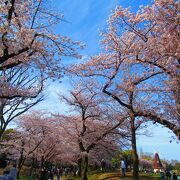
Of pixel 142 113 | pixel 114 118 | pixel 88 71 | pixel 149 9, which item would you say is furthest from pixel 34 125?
pixel 149 9

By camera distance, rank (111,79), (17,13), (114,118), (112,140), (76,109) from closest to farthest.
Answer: (17,13) < (111,79) < (114,118) < (76,109) < (112,140)

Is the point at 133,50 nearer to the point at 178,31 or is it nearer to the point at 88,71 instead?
the point at 178,31

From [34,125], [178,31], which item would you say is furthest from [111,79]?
[34,125]

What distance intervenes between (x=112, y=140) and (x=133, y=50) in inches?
642

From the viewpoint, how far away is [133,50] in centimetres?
1422

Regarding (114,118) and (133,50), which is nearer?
(133,50)

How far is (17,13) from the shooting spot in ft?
33.7

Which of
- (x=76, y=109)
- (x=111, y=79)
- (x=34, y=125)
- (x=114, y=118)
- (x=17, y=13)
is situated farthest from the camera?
(x=34, y=125)

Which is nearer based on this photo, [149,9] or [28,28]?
[28,28]

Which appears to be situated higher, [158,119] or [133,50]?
[133,50]

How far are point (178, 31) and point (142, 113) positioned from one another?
14.6ft

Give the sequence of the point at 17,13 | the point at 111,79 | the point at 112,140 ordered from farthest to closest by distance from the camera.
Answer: the point at 112,140 → the point at 111,79 → the point at 17,13

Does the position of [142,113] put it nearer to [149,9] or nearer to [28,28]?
[149,9]

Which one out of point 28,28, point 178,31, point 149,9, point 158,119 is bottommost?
point 158,119
